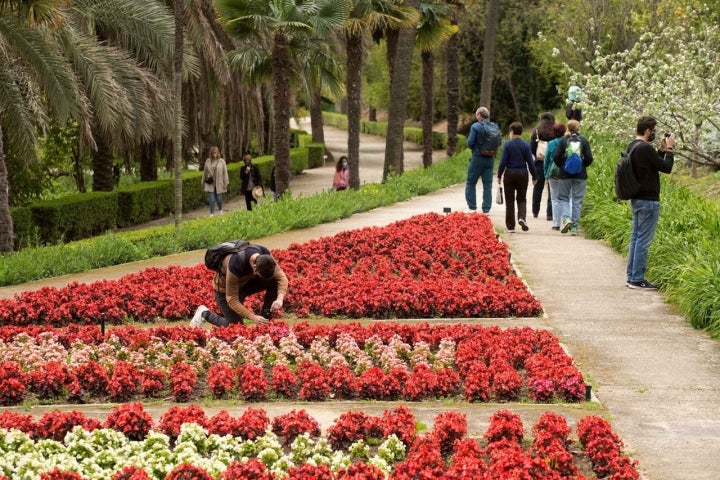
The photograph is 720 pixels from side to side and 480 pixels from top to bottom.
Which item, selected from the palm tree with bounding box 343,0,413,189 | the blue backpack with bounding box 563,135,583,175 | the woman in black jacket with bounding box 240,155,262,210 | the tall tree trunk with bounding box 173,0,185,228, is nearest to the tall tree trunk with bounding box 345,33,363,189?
the palm tree with bounding box 343,0,413,189

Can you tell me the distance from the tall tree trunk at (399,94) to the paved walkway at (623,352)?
36.8 feet

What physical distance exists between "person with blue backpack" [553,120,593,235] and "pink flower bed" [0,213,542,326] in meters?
2.05

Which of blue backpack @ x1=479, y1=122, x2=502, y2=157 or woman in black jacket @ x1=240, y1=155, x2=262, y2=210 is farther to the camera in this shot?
woman in black jacket @ x1=240, y1=155, x2=262, y2=210

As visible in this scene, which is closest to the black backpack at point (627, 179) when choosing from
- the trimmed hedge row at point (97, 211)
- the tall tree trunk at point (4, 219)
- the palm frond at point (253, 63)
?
the tall tree trunk at point (4, 219)

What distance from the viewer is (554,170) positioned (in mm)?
16000

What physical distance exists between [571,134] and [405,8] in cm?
1133

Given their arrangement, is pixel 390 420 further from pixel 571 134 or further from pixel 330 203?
pixel 330 203

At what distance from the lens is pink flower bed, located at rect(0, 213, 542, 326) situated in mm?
11172

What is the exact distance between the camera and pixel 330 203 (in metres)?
20.1

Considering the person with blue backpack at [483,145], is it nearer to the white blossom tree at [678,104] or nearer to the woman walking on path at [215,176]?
the white blossom tree at [678,104]

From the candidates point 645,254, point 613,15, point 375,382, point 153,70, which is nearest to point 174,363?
point 375,382

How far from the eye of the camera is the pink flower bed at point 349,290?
1117cm

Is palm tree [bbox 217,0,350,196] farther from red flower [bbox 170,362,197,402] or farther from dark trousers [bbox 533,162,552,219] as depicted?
red flower [bbox 170,362,197,402]

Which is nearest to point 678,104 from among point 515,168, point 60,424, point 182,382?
point 515,168
